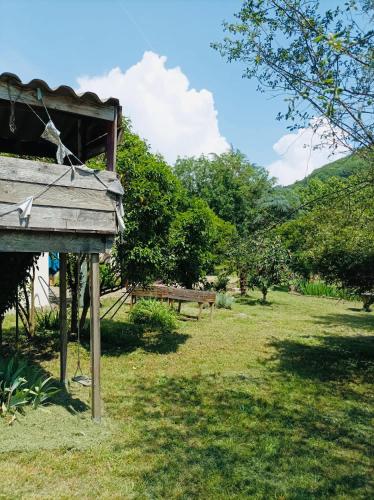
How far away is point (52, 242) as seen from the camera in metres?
6.01

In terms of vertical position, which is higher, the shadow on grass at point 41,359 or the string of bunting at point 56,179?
the string of bunting at point 56,179

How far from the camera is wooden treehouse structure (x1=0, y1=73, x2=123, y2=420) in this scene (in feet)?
18.1

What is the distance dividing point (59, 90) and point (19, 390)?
4.49m

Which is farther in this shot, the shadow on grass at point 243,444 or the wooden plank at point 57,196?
the wooden plank at point 57,196

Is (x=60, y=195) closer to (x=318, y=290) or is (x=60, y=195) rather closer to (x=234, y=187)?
(x=318, y=290)

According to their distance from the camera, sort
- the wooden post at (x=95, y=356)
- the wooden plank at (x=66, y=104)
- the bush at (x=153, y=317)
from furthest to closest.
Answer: the bush at (x=153, y=317) < the wooden post at (x=95, y=356) < the wooden plank at (x=66, y=104)

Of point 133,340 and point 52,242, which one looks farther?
point 133,340

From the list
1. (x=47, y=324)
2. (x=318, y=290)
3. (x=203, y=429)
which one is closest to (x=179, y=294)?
(x=47, y=324)

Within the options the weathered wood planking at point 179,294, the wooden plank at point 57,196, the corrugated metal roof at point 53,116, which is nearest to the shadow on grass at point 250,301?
the weathered wood planking at point 179,294

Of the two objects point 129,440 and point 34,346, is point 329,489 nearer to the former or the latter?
point 129,440

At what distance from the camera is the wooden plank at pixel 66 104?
5.55 metres

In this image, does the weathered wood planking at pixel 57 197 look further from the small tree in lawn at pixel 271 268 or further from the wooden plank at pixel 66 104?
the small tree in lawn at pixel 271 268

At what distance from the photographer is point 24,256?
383 inches

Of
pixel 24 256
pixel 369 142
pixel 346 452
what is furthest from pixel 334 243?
pixel 24 256
